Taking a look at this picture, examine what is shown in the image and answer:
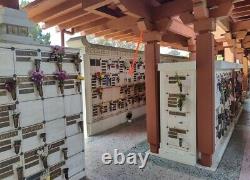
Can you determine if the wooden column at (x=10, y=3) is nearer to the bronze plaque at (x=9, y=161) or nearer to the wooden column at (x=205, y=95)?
the bronze plaque at (x=9, y=161)

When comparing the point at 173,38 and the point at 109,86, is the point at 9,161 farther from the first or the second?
the point at 173,38

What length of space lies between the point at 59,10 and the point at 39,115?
2.53 metres

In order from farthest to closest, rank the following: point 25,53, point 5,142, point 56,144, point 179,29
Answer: point 179,29 → point 56,144 → point 25,53 → point 5,142

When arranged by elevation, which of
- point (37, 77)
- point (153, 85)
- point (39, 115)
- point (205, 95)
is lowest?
point (39, 115)

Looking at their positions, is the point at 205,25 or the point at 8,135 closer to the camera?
the point at 8,135

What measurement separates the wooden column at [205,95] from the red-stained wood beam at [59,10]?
229cm

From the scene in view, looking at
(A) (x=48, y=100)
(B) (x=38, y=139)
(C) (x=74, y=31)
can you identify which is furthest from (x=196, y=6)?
(C) (x=74, y=31)

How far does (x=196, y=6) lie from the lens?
3080mm

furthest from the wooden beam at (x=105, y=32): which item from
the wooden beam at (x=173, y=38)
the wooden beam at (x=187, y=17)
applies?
the wooden beam at (x=187, y=17)

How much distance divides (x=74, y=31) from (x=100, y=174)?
13.1 ft

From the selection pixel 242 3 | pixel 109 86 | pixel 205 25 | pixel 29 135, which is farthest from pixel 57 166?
pixel 242 3

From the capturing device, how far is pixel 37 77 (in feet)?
8.04

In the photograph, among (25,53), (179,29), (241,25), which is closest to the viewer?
(25,53)

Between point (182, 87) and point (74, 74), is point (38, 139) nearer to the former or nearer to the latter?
point (74, 74)
